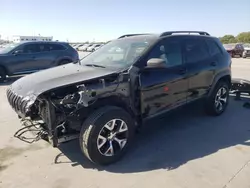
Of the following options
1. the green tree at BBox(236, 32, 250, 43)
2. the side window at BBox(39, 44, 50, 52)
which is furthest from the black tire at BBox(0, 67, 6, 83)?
the green tree at BBox(236, 32, 250, 43)

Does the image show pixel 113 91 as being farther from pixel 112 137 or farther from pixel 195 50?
pixel 195 50

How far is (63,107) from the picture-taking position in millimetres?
3232

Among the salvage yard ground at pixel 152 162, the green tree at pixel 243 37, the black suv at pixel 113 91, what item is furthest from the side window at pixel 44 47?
the green tree at pixel 243 37

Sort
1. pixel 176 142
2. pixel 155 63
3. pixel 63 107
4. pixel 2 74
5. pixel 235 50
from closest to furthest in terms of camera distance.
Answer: pixel 63 107 → pixel 155 63 → pixel 176 142 → pixel 2 74 → pixel 235 50

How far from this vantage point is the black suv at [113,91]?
3256 millimetres

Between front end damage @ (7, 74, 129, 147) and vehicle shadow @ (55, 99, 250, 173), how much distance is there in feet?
1.83

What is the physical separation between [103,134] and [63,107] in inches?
26.2

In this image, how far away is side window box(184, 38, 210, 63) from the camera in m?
4.73

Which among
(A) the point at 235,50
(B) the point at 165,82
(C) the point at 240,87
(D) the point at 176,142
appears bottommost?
(A) the point at 235,50

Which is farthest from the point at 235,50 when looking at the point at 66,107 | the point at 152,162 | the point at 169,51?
the point at 66,107

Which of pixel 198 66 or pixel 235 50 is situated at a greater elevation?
pixel 198 66

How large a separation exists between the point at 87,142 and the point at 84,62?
1907mm

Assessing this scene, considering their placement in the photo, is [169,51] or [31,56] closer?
[169,51]

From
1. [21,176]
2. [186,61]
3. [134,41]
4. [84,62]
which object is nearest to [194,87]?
[186,61]
